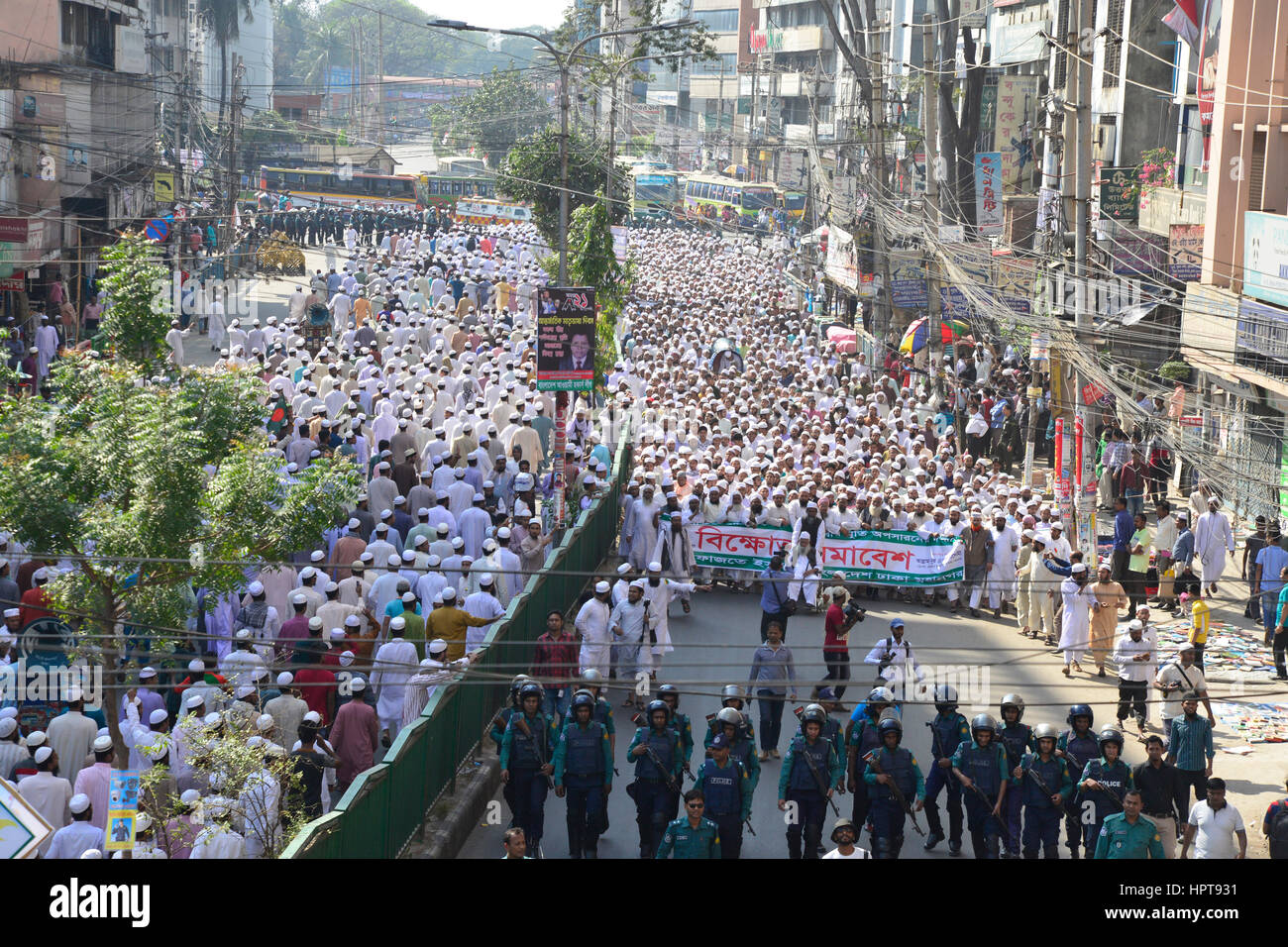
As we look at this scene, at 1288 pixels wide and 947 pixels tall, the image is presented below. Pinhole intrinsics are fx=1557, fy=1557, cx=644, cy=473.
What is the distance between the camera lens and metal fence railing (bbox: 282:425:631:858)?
26.9 feet

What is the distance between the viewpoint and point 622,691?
13461 mm

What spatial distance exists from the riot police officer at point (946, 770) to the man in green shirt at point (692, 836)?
207cm

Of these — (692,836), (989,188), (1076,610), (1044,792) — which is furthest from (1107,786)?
(989,188)

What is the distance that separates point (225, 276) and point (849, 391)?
18.9 m

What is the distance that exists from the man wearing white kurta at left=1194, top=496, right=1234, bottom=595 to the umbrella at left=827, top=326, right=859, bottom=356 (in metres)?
13.7

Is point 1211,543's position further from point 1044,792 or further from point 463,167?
point 463,167

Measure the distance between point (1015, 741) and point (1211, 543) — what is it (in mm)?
7008

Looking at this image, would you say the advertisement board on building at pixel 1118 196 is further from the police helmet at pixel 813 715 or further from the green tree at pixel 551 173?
the police helmet at pixel 813 715

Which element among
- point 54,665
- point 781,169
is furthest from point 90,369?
point 781,169

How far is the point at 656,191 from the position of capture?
68.2 metres

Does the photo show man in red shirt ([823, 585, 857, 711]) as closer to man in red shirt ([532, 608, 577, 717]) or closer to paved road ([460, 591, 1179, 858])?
paved road ([460, 591, 1179, 858])

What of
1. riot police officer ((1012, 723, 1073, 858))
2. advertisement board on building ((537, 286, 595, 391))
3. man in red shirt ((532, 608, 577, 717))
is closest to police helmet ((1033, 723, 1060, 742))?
riot police officer ((1012, 723, 1073, 858))

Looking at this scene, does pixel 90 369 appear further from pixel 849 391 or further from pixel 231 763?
pixel 849 391

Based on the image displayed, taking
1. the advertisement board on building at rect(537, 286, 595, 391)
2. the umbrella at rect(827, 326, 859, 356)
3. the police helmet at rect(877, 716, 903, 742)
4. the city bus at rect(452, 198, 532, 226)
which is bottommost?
the police helmet at rect(877, 716, 903, 742)
